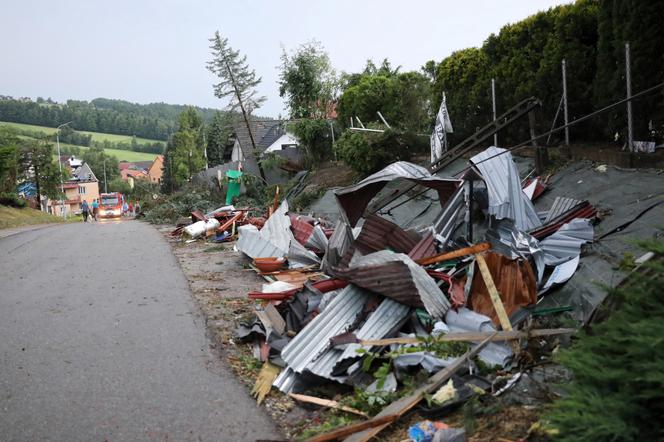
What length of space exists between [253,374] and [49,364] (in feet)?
7.27

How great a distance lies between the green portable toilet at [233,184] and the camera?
28281 mm

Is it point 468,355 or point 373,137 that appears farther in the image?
point 373,137

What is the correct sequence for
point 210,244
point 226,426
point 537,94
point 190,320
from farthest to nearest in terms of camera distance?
point 210,244 → point 537,94 → point 190,320 → point 226,426

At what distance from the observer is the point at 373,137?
59.6 ft

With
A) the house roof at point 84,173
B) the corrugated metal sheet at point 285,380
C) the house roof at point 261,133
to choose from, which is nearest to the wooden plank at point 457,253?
the corrugated metal sheet at point 285,380

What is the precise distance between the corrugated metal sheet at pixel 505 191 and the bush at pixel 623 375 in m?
4.84

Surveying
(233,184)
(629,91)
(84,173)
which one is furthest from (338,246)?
(84,173)

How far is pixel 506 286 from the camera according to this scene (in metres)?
6.24

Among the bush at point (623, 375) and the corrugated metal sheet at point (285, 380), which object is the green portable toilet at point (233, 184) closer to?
the corrugated metal sheet at point (285, 380)

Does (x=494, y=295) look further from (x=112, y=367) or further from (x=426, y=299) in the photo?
(x=112, y=367)

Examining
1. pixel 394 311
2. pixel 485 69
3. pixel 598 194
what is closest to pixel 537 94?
pixel 485 69

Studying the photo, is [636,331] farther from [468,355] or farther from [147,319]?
[147,319]

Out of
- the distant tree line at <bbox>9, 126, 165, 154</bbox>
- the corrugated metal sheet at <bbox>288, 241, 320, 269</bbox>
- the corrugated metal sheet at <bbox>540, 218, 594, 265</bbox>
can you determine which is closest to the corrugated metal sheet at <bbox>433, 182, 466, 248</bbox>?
the corrugated metal sheet at <bbox>540, 218, 594, 265</bbox>

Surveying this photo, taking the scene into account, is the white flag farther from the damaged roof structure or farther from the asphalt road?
the asphalt road
